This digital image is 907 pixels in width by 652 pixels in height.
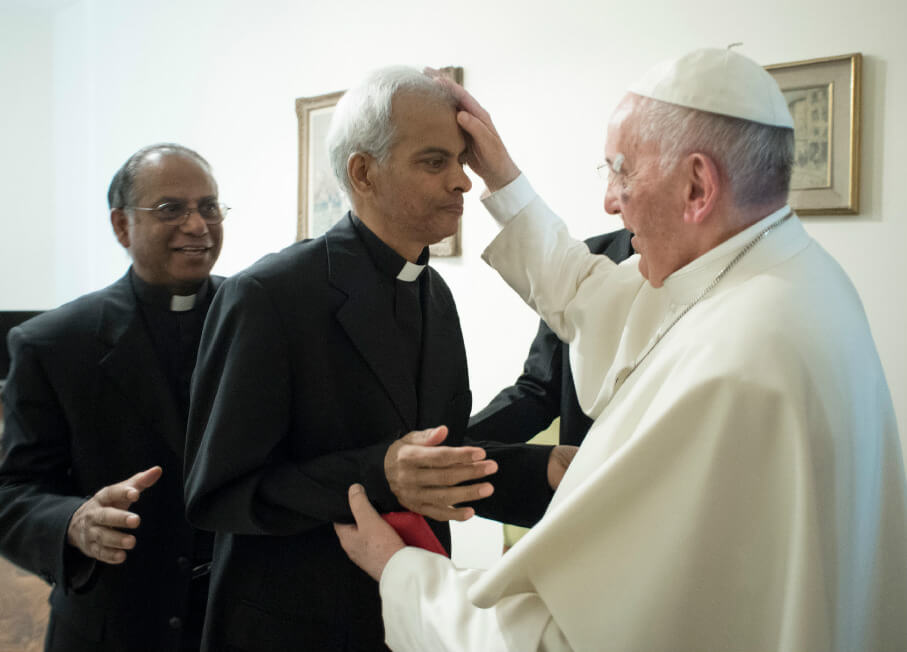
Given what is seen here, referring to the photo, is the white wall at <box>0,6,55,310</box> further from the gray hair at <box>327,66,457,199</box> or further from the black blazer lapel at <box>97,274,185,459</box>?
the gray hair at <box>327,66,457,199</box>

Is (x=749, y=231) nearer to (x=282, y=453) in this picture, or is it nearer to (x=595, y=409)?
(x=595, y=409)

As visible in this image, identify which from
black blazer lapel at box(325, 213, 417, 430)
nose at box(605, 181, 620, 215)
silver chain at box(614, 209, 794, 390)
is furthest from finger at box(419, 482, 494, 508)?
nose at box(605, 181, 620, 215)

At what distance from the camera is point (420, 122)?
162 cm

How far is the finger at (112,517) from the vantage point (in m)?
1.56

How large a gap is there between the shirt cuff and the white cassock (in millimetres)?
657

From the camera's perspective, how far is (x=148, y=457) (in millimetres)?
1896

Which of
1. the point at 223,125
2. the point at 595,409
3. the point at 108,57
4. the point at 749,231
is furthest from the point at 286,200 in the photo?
the point at 749,231

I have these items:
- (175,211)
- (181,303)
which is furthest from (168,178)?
(181,303)

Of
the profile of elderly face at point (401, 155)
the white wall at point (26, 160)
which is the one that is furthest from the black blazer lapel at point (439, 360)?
the white wall at point (26, 160)

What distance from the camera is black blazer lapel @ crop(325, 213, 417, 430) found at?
1552mm

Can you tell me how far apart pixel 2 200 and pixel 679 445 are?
23.6ft

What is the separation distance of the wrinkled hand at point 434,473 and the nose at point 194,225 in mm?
1009

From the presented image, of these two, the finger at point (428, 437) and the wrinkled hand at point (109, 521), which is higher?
the finger at point (428, 437)

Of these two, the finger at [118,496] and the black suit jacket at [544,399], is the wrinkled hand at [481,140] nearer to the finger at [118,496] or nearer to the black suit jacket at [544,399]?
the black suit jacket at [544,399]
